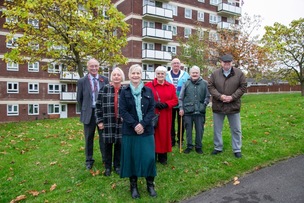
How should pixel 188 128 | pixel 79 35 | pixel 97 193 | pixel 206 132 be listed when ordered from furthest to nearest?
pixel 79 35, pixel 206 132, pixel 188 128, pixel 97 193

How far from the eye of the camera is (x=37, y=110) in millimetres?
35562

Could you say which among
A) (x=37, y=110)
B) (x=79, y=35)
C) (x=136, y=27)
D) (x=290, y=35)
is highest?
(x=136, y=27)

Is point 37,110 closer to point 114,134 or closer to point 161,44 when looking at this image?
point 161,44

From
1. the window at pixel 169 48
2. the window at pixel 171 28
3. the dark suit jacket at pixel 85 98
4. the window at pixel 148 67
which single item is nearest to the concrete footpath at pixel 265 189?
the dark suit jacket at pixel 85 98

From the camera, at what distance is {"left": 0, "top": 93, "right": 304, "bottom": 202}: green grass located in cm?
516

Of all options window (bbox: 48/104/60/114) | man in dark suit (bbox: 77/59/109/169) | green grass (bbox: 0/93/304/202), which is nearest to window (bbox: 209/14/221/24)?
window (bbox: 48/104/60/114)

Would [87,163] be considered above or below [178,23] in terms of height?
below

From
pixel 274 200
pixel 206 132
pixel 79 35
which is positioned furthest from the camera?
pixel 79 35

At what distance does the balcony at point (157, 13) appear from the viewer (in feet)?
119

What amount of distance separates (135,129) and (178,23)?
38154 mm

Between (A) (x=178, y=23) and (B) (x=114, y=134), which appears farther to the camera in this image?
(A) (x=178, y=23)

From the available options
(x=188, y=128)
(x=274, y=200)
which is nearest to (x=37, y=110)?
(x=188, y=128)

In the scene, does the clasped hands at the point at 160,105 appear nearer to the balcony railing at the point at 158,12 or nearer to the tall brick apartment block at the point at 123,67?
the tall brick apartment block at the point at 123,67

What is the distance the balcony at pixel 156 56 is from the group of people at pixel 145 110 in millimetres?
29470
